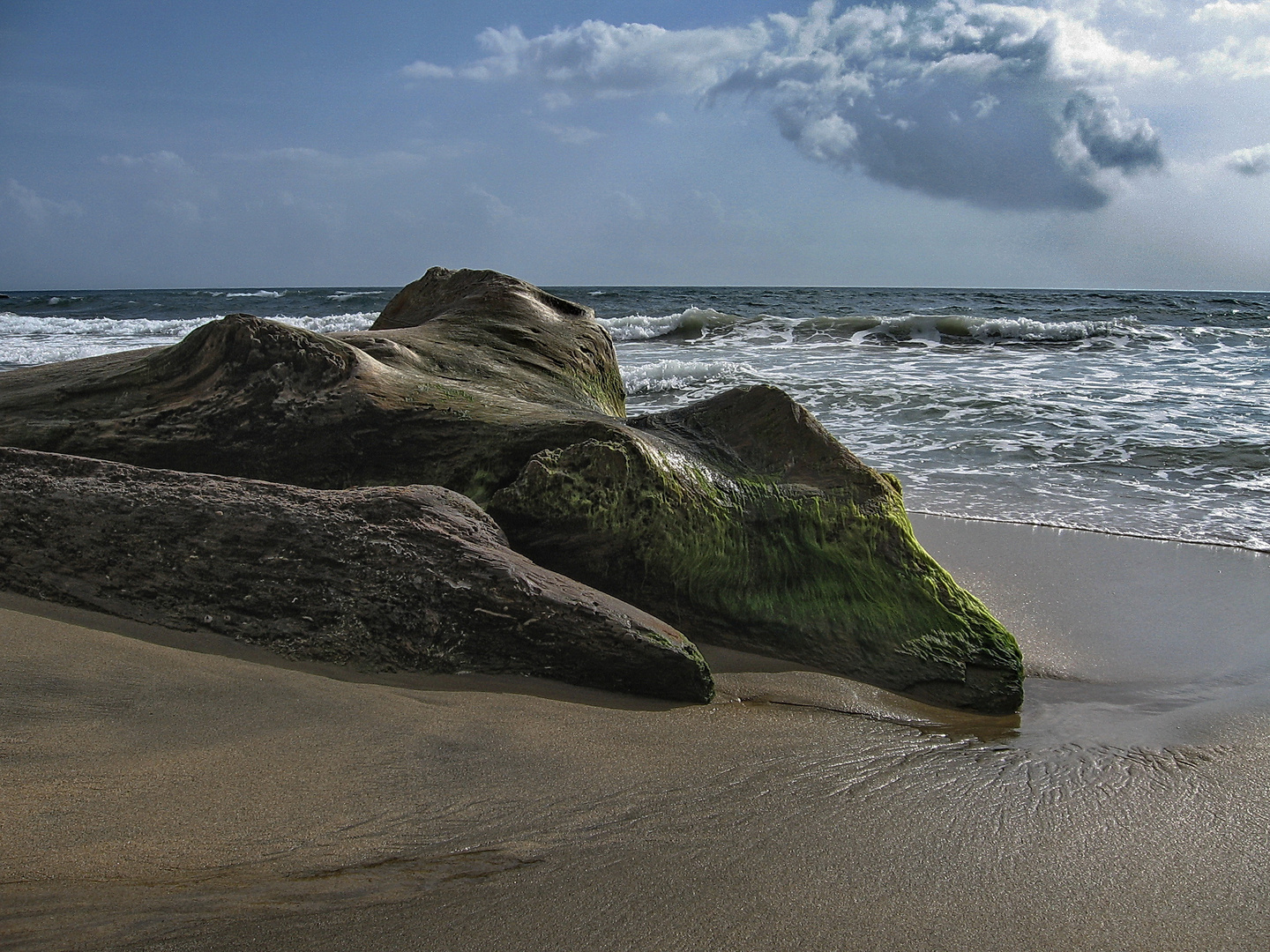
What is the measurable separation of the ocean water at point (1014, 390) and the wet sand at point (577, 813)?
10.3 feet

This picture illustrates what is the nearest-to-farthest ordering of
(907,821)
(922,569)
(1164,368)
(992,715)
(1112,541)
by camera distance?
(907,821) < (992,715) < (922,569) < (1112,541) < (1164,368)

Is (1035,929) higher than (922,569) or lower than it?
A: lower

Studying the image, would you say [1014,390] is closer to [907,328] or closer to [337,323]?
[907,328]

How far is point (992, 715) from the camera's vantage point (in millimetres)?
2752

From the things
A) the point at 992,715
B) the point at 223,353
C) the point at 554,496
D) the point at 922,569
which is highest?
the point at 223,353

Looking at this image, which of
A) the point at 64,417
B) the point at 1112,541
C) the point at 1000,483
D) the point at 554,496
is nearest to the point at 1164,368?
the point at 1000,483

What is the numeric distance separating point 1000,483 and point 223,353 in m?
4.90

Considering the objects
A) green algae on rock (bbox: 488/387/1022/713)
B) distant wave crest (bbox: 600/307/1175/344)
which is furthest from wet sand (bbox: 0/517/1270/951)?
distant wave crest (bbox: 600/307/1175/344)

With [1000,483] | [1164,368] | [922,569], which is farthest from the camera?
[1164,368]

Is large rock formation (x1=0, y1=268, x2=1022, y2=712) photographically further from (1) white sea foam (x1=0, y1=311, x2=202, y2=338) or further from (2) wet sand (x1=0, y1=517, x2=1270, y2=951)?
(1) white sea foam (x1=0, y1=311, x2=202, y2=338)

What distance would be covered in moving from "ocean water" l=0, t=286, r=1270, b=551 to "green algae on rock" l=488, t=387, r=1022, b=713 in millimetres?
2383

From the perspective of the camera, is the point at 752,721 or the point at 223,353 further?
the point at 223,353

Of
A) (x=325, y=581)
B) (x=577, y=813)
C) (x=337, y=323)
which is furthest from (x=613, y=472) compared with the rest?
(x=337, y=323)

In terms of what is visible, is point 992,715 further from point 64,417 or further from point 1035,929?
point 64,417
